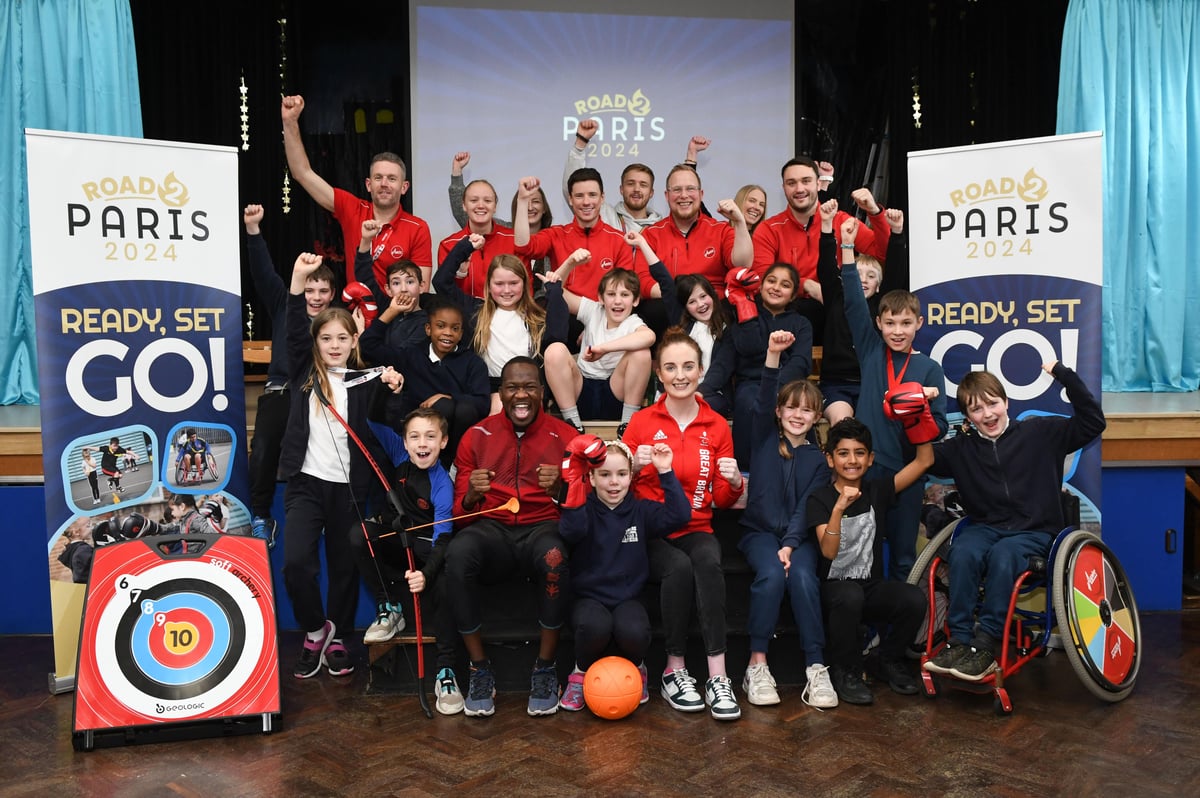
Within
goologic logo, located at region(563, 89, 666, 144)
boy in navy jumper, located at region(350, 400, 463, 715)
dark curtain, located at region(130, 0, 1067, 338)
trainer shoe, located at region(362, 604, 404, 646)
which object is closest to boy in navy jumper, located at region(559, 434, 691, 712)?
boy in navy jumper, located at region(350, 400, 463, 715)

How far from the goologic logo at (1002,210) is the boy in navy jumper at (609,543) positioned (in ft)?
5.45

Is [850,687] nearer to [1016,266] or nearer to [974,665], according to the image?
[974,665]

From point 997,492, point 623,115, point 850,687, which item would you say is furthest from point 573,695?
point 623,115

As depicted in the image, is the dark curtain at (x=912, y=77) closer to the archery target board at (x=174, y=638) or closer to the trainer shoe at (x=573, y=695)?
the trainer shoe at (x=573, y=695)

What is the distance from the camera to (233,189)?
396cm

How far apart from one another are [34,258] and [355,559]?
1566 millimetres

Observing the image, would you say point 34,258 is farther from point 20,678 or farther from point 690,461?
point 690,461

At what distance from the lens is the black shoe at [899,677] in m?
3.54

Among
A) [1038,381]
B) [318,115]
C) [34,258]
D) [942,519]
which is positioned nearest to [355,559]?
[34,258]

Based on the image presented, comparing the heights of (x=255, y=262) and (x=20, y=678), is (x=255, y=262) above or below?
above

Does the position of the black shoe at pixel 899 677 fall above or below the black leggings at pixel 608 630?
below

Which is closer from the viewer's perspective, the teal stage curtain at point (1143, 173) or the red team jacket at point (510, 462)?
the red team jacket at point (510, 462)

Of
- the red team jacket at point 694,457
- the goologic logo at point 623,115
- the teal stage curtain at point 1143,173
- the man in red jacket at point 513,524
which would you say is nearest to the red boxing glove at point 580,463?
the man in red jacket at point 513,524

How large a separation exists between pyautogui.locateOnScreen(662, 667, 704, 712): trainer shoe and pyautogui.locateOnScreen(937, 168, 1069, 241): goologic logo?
2.08 m
